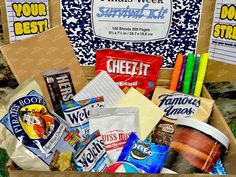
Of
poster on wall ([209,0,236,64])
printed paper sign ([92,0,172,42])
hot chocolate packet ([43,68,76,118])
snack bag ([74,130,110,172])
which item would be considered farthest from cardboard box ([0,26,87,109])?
poster on wall ([209,0,236,64])

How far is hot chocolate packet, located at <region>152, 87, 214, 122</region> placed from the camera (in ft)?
4.30

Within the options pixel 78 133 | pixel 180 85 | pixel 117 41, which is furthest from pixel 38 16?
pixel 180 85

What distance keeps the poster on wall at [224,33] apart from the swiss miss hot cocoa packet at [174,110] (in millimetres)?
201

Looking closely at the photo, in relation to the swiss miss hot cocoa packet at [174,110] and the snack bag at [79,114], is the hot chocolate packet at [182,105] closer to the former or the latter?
the swiss miss hot cocoa packet at [174,110]

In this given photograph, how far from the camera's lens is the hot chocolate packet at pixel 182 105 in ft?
4.30

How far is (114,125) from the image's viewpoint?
1.22m

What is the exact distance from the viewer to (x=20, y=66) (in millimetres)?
1295

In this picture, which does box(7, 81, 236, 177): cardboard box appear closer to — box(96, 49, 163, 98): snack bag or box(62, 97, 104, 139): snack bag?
box(96, 49, 163, 98): snack bag

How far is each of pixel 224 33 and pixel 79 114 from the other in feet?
1.93

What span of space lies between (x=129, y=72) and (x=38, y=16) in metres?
0.37

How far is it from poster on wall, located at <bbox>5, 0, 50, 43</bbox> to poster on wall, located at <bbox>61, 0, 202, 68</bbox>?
7 cm

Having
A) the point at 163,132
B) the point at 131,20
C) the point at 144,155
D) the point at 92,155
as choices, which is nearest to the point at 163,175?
the point at 144,155

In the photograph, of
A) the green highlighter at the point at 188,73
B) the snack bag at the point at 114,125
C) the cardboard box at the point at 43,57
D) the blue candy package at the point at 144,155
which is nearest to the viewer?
the blue candy package at the point at 144,155

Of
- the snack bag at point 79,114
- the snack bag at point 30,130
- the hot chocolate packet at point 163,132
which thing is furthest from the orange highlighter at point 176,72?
the snack bag at point 30,130
